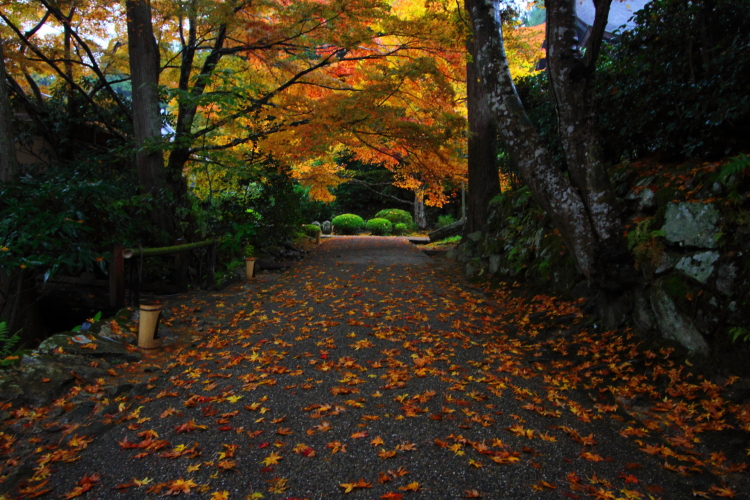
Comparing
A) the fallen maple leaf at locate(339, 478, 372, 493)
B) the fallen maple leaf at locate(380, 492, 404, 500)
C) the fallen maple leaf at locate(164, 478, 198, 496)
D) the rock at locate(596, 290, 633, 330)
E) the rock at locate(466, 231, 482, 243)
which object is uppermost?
the rock at locate(466, 231, 482, 243)

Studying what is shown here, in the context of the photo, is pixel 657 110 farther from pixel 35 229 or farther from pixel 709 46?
pixel 35 229

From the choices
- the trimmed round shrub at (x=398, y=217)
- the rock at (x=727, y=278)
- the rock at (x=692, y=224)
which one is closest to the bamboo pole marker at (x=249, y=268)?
the rock at (x=692, y=224)

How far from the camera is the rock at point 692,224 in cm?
392

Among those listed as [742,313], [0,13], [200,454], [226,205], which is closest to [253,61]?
[226,205]

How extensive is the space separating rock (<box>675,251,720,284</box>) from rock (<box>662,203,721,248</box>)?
0.09 meters

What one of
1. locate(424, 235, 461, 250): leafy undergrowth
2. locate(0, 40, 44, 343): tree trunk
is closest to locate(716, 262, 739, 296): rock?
locate(0, 40, 44, 343): tree trunk

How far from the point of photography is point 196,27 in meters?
9.20

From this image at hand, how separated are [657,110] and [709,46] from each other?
0.75 meters

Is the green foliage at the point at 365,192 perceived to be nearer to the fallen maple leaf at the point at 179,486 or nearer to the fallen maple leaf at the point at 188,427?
the fallen maple leaf at the point at 188,427

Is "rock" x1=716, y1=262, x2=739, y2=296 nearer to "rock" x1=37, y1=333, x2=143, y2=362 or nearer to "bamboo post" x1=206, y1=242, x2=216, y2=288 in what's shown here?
"rock" x1=37, y1=333, x2=143, y2=362

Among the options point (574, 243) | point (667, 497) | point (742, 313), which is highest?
point (574, 243)

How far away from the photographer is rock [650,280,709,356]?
12.5 ft

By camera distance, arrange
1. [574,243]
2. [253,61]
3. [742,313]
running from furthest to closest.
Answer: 1. [253,61]
2. [574,243]
3. [742,313]

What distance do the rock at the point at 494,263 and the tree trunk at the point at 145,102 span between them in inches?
235
